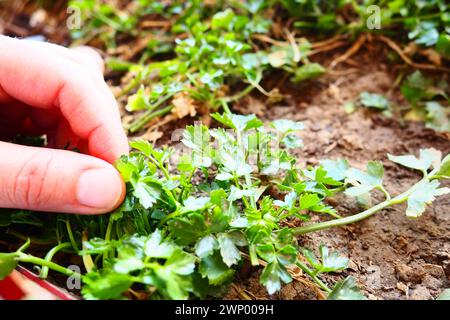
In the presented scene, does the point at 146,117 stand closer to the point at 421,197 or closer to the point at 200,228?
the point at 200,228

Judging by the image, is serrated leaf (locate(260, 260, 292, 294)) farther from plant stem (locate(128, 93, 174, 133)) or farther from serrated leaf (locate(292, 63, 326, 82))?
serrated leaf (locate(292, 63, 326, 82))

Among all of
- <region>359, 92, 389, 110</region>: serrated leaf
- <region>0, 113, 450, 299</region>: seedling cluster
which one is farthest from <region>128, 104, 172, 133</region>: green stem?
<region>359, 92, 389, 110</region>: serrated leaf

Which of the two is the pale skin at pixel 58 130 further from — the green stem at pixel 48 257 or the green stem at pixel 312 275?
the green stem at pixel 312 275

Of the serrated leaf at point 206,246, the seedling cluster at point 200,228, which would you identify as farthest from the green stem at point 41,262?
the serrated leaf at point 206,246

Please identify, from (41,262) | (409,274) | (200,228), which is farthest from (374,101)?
(41,262)
